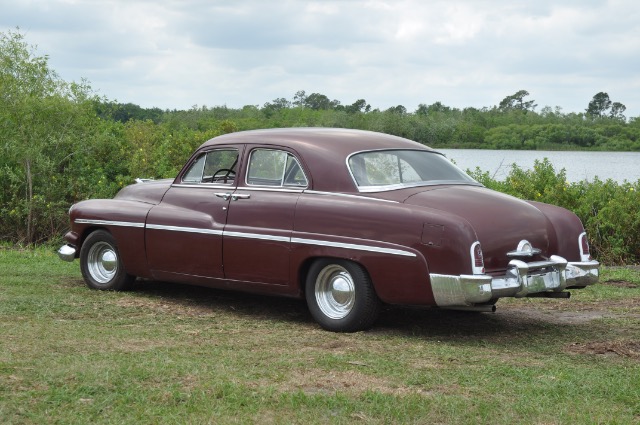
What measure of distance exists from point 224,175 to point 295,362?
3207mm

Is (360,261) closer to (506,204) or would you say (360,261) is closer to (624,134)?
(506,204)

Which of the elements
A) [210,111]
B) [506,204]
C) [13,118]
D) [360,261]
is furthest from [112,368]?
[210,111]

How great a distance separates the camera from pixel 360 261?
817 centimetres

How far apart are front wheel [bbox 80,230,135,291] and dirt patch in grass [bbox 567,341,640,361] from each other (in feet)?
15.9

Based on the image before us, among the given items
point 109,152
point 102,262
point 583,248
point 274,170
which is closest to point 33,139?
point 109,152

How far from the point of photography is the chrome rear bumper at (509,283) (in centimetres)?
764

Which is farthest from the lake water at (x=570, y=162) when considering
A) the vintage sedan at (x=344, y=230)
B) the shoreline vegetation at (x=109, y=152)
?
the vintage sedan at (x=344, y=230)

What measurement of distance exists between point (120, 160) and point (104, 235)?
26.5 ft

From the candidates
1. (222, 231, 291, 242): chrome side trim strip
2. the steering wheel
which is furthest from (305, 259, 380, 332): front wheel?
the steering wheel

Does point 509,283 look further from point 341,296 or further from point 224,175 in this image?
point 224,175

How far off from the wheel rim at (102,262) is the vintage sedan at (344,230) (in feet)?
0.92

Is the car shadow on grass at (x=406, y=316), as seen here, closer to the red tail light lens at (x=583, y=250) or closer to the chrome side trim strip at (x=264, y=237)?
the red tail light lens at (x=583, y=250)

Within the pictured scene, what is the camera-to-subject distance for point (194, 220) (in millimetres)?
9477

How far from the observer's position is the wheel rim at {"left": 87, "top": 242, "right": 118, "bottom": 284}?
34.6ft
